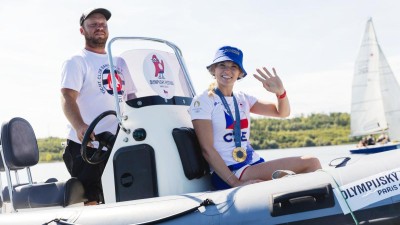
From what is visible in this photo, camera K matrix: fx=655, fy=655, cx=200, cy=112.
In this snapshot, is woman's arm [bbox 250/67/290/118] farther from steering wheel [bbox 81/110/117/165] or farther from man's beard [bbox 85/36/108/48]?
man's beard [bbox 85/36/108/48]

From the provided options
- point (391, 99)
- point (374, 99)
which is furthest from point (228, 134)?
point (391, 99)

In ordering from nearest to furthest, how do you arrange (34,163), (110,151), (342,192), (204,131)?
(342,192), (204,131), (110,151), (34,163)

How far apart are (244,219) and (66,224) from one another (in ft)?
3.72

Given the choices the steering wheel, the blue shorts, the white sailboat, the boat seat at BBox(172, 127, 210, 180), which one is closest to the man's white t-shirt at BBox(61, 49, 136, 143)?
the steering wheel

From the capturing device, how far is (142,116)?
14.7ft

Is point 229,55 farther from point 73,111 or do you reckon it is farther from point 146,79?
point 73,111

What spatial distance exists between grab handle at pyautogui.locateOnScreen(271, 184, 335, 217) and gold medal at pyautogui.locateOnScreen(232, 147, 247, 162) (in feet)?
2.44

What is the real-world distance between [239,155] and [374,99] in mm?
28079

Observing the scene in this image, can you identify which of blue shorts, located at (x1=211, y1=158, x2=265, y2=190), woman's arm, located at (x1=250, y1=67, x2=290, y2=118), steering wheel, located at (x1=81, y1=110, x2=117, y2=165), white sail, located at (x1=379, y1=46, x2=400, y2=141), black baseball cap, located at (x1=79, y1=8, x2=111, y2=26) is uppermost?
black baseball cap, located at (x1=79, y1=8, x2=111, y2=26)

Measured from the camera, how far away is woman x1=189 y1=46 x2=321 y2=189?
169 inches

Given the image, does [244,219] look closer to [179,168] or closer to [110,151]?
[179,168]

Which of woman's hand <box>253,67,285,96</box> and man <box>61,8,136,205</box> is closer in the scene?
woman's hand <box>253,67,285,96</box>

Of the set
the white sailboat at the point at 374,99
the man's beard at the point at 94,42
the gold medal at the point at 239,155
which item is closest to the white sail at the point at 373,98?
the white sailboat at the point at 374,99

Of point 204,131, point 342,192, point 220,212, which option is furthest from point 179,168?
point 342,192
